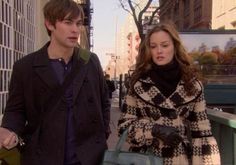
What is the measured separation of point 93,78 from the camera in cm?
307

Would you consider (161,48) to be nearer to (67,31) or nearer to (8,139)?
(67,31)

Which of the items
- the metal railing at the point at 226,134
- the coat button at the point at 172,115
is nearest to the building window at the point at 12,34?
the metal railing at the point at 226,134

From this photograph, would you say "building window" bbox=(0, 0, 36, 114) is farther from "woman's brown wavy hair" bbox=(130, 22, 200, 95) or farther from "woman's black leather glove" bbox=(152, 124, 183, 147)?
"woman's black leather glove" bbox=(152, 124, 183, 147)

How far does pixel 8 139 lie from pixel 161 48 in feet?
3.53

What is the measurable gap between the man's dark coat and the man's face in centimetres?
12

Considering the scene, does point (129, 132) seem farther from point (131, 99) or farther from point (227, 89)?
point (227, 89)

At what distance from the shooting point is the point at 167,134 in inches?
110

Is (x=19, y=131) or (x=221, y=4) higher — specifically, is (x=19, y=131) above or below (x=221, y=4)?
below

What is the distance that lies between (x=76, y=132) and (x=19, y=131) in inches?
13.6

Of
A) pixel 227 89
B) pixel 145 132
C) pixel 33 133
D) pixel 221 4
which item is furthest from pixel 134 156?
pixel 221 4

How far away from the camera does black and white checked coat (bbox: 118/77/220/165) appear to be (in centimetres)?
297

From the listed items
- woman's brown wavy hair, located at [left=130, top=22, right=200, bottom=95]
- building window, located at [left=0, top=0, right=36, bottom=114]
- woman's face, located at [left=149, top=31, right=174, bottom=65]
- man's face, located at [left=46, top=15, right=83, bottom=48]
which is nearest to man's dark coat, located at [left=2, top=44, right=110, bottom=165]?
man's face, located at [left=46, top=15, right=83, bottom=48]

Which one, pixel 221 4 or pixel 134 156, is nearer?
pixel 134 156

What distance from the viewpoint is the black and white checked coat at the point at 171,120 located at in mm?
2973
